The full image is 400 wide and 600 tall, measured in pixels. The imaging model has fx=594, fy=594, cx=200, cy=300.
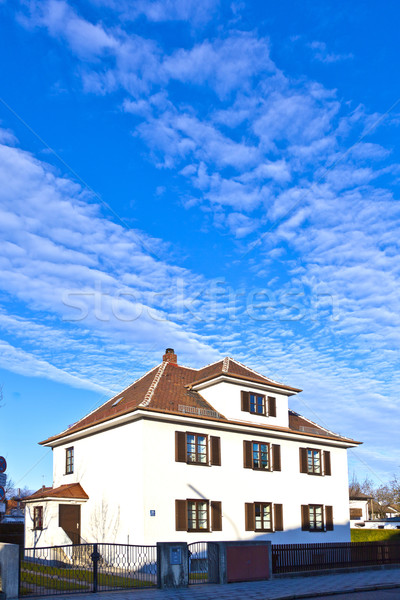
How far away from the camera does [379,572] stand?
26812 millimetres

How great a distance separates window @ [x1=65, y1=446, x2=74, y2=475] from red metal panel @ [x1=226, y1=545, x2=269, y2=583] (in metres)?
14.4

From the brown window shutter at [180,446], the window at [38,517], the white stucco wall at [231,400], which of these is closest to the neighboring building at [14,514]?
the window at [38,517]

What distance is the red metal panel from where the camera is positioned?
20734mm

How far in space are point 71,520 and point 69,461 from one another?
13.5ft

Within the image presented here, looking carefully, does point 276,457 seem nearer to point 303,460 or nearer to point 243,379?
point 303,460

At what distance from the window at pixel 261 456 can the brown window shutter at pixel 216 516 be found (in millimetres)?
2914

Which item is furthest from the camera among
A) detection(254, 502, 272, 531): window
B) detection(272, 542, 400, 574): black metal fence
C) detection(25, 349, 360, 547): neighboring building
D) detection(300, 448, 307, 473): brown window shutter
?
detection(300, 448, 307, 473): brown window shutter

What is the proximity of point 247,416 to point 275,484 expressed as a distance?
4169mm

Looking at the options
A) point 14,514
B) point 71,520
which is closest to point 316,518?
point 71,520

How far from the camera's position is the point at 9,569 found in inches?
587

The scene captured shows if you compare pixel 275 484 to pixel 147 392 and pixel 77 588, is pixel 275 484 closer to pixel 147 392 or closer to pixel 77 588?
pixel 147 392

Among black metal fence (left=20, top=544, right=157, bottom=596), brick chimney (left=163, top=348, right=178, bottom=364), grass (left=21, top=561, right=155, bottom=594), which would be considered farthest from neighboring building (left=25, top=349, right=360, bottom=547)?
grass (left=21, top=561, right=155, bottom=594)

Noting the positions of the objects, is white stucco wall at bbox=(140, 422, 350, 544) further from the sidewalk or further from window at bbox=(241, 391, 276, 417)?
the sidewalk

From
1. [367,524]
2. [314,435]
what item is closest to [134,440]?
[314,435]
